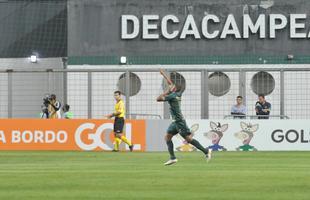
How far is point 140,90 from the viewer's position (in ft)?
110

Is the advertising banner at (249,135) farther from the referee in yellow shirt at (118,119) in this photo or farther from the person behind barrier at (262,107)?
the referee in yellow shirt at (118,119)

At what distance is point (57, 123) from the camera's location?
33.2 metres

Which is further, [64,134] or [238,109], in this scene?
[64,134]

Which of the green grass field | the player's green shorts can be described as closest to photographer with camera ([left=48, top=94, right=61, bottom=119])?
the player's green shorts

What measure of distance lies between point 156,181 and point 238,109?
16811mm

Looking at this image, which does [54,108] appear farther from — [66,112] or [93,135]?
[93,135]

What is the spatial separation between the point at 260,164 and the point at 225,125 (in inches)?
416

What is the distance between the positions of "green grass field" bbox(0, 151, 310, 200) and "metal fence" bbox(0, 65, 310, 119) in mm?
11425

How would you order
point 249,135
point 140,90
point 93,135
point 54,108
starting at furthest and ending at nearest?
point 54,108 → point 140,90 → point 93,135 → point 249,135

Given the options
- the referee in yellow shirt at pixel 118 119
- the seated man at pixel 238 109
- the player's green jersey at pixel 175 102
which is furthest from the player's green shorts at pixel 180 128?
the seated man at pixel 238 109

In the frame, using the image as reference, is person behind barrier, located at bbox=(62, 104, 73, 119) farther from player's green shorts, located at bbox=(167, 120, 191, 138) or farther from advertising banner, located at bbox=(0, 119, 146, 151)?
player's green shorts, located at bbox=(167, 120, 191, 138)

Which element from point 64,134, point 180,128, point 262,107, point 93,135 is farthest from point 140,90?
point 180,128

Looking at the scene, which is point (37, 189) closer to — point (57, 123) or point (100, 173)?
point (100, 173)

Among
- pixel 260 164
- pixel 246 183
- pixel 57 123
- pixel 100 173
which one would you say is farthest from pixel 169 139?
pixel 57 123
